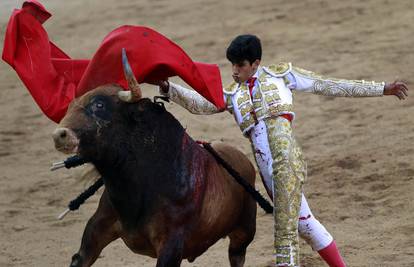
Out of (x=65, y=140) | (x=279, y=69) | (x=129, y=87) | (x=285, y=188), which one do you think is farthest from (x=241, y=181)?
(x=65, y=140)

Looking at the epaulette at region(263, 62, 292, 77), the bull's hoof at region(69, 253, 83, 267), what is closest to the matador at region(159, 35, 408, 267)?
the epaulette at region(263, 62, 292, 77)

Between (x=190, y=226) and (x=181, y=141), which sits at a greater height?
(x=181, y=141)

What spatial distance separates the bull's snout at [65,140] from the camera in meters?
4.78

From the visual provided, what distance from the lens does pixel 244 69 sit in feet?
17.6

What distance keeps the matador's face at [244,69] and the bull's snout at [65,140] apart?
0.96 metres

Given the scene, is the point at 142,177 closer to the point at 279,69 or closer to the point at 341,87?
the point at 279,69

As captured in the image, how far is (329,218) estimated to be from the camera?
23.8 feet

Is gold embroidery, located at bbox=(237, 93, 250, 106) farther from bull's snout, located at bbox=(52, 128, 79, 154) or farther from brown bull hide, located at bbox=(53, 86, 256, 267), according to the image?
bull's snout, located at bbox=(52, 128, 79, 154)

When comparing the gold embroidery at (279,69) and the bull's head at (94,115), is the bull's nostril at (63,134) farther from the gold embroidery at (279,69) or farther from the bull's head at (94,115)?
the gold embroidery at (279,69)

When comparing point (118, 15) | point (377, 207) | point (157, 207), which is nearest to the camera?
point (157, 207)

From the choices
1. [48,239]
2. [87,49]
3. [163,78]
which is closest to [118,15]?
[87,49]

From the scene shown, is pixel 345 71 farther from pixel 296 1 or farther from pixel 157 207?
pixel 157 207

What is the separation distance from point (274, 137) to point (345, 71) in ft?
15.9

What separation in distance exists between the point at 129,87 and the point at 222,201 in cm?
87
